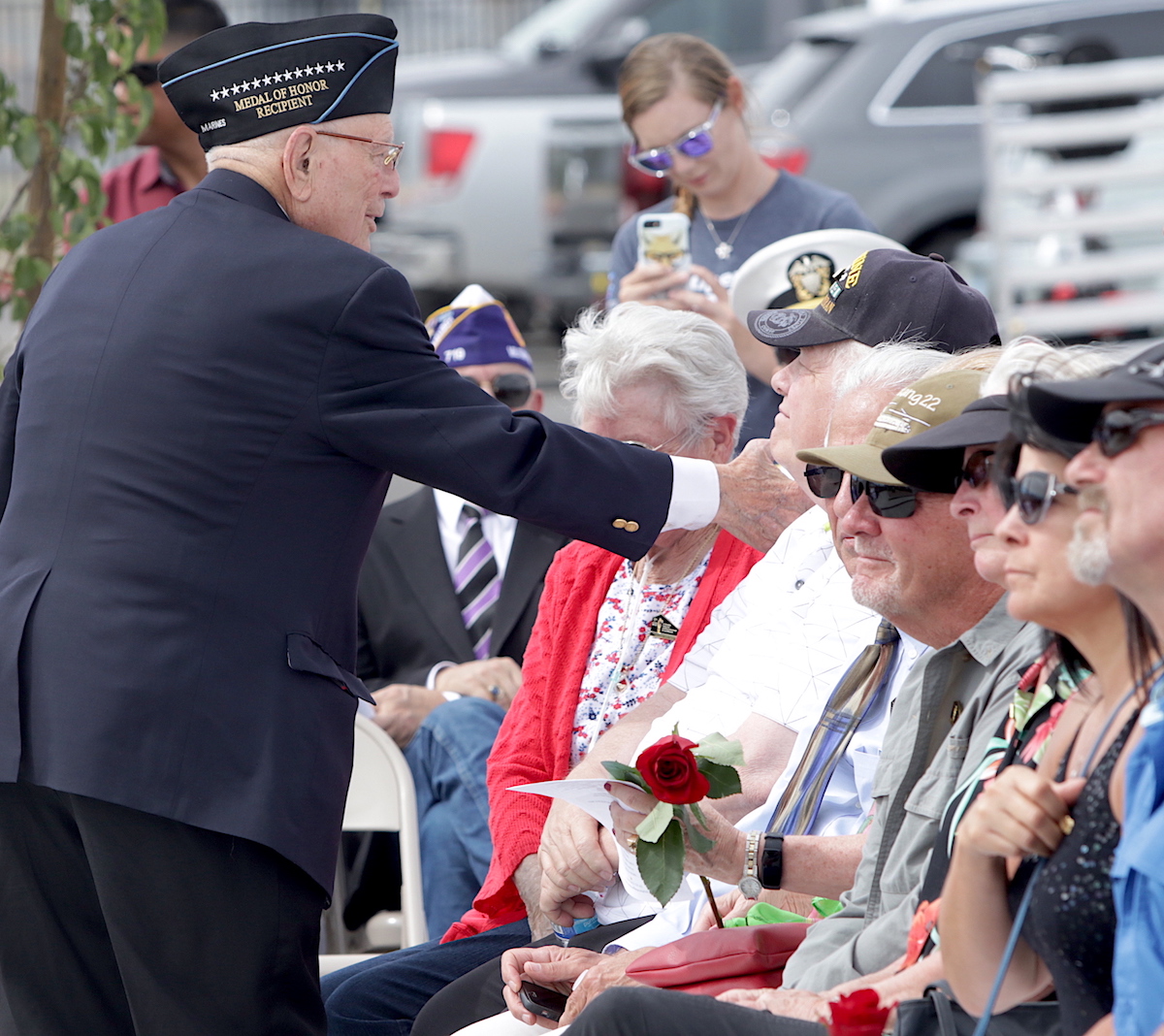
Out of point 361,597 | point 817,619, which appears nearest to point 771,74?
point 361,597

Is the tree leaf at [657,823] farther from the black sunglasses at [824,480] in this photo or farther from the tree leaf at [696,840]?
the black sunglasses at [824,480]

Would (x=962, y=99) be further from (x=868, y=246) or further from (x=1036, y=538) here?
(x=1036, y=538)

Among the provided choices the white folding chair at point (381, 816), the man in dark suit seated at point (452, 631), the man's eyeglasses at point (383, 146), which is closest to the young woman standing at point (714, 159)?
the man in dark suit seated at point (452, 631)

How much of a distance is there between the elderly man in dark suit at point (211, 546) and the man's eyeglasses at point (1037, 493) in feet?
3.39

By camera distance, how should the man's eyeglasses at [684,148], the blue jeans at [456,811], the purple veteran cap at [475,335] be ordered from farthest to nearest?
the man's eyeglasses at [684,148], the purple veteran cap at [475,335], the blue jeans at [456,811]

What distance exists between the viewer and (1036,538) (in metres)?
1.78

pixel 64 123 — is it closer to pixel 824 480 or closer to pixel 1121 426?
pixel 824 480

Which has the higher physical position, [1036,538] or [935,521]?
[1036,538]

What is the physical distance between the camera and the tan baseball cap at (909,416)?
230cm

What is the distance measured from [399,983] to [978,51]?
7402 millimetres

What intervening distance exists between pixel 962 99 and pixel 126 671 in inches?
301

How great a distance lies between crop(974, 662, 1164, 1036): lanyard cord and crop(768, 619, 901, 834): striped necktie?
0.79m

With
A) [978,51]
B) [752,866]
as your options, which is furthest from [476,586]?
[978,51]

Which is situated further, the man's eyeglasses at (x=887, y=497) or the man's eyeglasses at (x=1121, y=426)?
the man's eyeglasses at (x=887, y=497)
